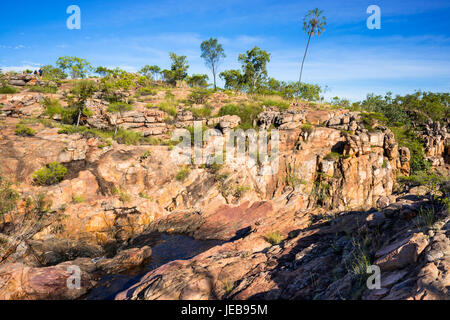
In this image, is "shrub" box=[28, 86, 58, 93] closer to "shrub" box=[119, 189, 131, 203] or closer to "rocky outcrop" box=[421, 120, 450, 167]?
"shrub" box=[119, 189, 131, 203]

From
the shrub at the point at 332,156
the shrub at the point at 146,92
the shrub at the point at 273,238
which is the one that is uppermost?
the shrub at the point at 146,92

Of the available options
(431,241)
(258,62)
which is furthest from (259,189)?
(258,62)

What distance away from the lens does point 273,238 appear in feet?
25.5

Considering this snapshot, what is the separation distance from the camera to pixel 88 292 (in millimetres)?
7445

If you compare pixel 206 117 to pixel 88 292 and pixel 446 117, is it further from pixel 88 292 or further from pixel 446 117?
pixel 446 117

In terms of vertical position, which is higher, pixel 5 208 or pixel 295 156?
pixel 295 156

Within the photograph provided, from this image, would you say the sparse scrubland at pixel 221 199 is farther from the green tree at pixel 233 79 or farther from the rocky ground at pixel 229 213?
the green tree at pixel 233 79

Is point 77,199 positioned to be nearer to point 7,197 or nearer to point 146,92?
point 7,197

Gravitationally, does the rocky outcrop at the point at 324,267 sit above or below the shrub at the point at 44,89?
below

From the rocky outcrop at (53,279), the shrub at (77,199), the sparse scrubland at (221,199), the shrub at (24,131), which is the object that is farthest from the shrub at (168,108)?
the rocky outcrop at (53,279)

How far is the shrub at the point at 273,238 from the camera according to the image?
764 cm

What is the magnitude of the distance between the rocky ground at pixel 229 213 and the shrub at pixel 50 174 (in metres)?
0.34

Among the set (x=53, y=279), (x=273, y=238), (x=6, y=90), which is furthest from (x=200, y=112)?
(x=6, y=90)

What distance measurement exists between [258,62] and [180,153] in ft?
79.1
